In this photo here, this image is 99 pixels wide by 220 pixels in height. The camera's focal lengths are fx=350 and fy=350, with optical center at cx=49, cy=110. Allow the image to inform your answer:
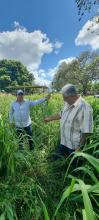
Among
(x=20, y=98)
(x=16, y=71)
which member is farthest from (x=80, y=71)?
(x=20, y=98)

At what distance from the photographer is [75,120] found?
411 cm

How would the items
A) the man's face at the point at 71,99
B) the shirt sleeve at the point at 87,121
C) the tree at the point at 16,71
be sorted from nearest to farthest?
1. the shirt sleeve at the point at 87,121
2. the man's face at the point at 71,99
3. the tree at the point at 16,71

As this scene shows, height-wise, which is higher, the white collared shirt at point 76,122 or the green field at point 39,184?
the white collared shirt at point 76,122

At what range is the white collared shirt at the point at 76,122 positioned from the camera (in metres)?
3.95

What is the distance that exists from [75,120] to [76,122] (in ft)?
0.09

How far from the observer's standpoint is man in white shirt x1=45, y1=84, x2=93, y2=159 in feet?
13.0

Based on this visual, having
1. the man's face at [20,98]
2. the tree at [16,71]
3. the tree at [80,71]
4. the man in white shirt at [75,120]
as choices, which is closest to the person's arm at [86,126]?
the man in white shirt at [75,120]

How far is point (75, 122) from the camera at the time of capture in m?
4.12

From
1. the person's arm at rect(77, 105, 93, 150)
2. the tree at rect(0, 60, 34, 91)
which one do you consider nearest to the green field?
the person's arm at rect(77, 105, 93, 150)

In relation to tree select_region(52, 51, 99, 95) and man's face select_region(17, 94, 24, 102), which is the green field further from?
tree select_region(52, 51, 99, 95)

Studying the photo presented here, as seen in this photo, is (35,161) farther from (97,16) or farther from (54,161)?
(97,16)

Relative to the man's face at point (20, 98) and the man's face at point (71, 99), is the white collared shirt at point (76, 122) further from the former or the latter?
the man's face at point (20, 98)

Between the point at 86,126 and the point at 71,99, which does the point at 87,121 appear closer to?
the point at 86,126

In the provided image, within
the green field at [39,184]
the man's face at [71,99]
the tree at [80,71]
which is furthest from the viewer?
the tree at [80,71]
